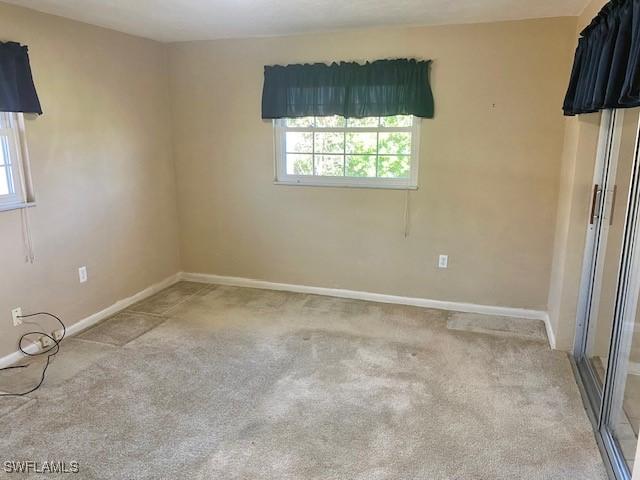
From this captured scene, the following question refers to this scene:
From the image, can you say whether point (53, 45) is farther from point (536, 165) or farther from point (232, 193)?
point (536, 165)

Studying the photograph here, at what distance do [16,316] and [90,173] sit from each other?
1.19m

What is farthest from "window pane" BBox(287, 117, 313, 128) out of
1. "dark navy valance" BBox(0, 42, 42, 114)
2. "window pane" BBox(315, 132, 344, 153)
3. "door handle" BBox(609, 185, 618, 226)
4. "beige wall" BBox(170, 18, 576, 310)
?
"door handle" BBox(609, 185, 618, 226)

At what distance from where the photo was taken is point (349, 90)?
381 cm

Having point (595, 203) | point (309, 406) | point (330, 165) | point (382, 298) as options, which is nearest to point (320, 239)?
point (330, 165)

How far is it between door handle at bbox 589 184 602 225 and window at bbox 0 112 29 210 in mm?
3747

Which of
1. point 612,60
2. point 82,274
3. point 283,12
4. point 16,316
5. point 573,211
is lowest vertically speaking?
point 16,316

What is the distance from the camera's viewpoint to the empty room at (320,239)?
227cm

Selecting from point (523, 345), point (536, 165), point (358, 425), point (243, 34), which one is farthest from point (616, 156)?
point (243, 34)

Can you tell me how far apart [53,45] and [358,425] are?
3217 mm

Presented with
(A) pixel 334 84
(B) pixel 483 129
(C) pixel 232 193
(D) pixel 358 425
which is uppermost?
(A) pixel 334 84

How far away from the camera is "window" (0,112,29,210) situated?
2969 millimetres

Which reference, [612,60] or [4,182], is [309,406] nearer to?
[612,60]

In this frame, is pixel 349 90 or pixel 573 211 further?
pixel 349 90

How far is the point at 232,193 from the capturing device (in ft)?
14.5
